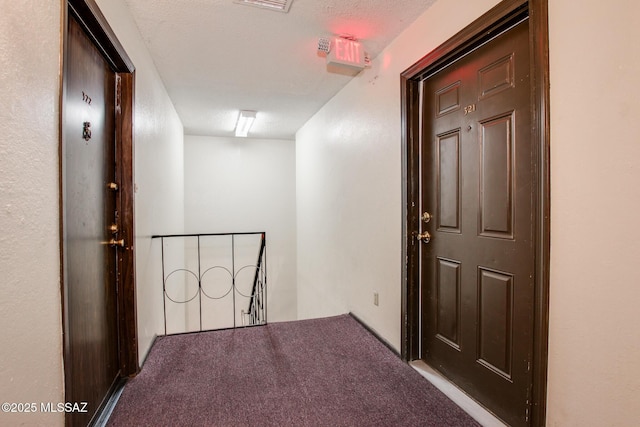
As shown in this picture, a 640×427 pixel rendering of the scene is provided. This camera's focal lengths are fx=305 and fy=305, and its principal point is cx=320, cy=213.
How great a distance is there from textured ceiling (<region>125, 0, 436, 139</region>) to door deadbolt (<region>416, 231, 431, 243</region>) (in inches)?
56.9

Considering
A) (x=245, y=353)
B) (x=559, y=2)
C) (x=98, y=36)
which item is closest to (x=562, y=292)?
(x=559, y=2)

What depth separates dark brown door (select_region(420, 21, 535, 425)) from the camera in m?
1.44

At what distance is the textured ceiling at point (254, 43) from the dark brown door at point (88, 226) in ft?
1.95

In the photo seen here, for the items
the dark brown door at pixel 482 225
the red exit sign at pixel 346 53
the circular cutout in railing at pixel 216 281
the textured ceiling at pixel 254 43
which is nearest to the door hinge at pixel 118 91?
the textured ceiling at pixel 254 43

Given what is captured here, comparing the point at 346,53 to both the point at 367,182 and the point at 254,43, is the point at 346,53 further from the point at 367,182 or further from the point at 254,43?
the point at 367,182

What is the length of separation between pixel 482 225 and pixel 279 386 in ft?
5.05

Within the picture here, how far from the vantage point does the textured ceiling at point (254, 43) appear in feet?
6.22

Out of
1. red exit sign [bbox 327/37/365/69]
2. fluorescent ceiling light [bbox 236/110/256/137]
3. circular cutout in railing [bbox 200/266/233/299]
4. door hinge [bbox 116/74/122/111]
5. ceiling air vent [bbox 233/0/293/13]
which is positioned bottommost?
circular cutout in railing [bbox 200/266/233/299]

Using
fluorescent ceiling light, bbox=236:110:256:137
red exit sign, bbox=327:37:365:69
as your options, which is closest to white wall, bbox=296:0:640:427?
red exit sign, bbox=327:37:365:69

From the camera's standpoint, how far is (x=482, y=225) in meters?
1.68

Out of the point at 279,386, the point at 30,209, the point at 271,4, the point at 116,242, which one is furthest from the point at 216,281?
the point at 30,209

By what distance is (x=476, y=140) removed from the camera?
5.58 ft

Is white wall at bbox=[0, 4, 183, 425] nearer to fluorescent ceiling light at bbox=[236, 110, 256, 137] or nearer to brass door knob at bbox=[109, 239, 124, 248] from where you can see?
brass door knob at bbox=[109, 239, 124, 248]

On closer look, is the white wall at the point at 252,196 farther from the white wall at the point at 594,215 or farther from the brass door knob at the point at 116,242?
the white wall at the point at 594,215
